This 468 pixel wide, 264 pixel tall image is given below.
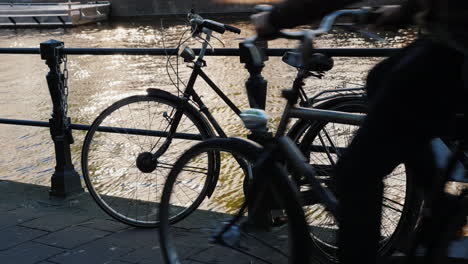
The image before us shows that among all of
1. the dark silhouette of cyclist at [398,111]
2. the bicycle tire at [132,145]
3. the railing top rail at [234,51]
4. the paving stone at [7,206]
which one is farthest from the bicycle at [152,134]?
the dark silhouette of cyclist at [398,111]

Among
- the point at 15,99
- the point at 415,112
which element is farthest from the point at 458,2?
the point at 15,99

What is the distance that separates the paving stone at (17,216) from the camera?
3.68 metres

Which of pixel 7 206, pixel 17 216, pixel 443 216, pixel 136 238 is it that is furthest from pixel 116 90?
pixel 443 216

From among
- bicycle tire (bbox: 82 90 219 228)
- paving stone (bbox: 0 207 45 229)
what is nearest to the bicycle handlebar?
bicycle tire (bbox: 82 90 219 228)

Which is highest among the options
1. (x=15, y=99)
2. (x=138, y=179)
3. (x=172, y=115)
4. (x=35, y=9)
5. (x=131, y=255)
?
(x=35, y=9)

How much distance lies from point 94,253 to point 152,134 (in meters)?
0.76

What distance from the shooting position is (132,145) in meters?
3.75

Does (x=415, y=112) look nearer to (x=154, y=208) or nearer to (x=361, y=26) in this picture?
(x=361, y=26)

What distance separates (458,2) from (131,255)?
202cm

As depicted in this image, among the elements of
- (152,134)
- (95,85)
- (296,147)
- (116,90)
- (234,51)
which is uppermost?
(95,85)

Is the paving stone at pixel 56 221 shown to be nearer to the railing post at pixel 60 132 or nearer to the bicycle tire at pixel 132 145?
the bicycle tire at pixel 132 145

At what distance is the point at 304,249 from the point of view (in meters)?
1.97

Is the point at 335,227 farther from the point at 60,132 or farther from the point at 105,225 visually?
the point at 60,132

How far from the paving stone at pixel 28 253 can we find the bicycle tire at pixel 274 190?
29.9 inches
